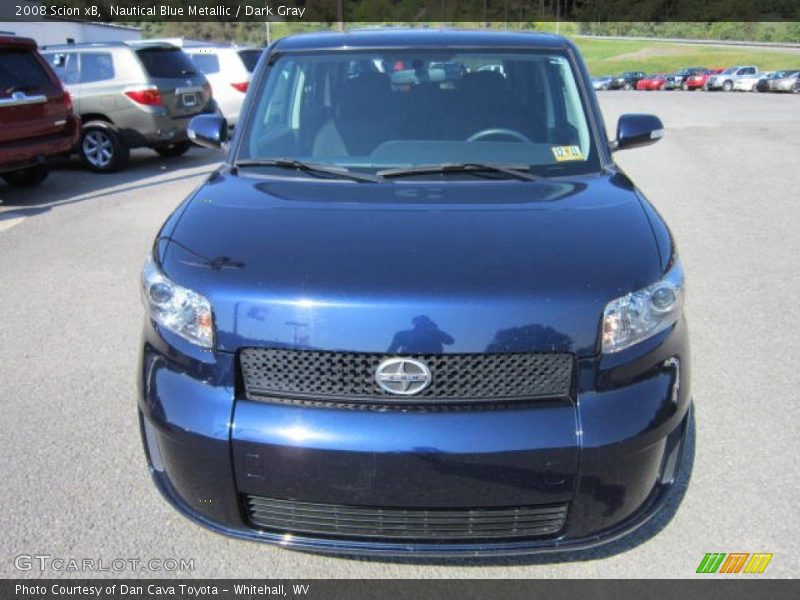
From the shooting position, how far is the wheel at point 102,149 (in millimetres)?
11258

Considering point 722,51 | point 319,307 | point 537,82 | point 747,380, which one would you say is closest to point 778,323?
point 747,380

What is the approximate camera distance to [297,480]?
2.23 meters

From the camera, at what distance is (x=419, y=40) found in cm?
377

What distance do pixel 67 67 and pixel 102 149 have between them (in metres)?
1.48

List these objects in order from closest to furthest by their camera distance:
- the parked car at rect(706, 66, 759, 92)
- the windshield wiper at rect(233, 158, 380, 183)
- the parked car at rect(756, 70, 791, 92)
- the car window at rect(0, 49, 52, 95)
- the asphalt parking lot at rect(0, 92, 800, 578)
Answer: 1. the asphalt parking lot at rect(0, 92, 800, 578)
2. the windshield wiper at rect(233, 158, 380, 183)
3. the car window at rect(0, 49, 52, 95)
4. the parked car at rect(756, 70, 791, 92)
5. the parked car at rect(706, 66, 759, 92)

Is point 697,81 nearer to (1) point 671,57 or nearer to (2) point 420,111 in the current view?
(1) point 671,57

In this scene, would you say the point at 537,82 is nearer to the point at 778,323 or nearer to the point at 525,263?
the point at 525,263

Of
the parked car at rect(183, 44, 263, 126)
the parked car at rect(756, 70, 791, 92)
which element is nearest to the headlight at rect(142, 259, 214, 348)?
the parked car at rect(183, 44, 263, 126)

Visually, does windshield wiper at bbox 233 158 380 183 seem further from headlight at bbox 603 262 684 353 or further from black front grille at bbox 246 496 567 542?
black front grille at bbox 246 496 567 542

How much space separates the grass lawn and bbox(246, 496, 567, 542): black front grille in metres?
66.1

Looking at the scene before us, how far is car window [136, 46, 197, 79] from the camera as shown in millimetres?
11328

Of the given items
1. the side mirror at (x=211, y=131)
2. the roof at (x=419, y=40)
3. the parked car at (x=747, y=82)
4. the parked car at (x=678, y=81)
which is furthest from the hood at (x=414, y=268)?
the parked car at (x=678, y=81)

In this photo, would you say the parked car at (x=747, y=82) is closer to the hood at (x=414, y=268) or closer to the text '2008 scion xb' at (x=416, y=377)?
the hood at (x=414, y=268)

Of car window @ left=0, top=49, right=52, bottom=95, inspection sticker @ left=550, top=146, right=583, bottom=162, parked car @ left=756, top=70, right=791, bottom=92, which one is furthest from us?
parked car @ left=756, top=70, right=791, bottom=92
